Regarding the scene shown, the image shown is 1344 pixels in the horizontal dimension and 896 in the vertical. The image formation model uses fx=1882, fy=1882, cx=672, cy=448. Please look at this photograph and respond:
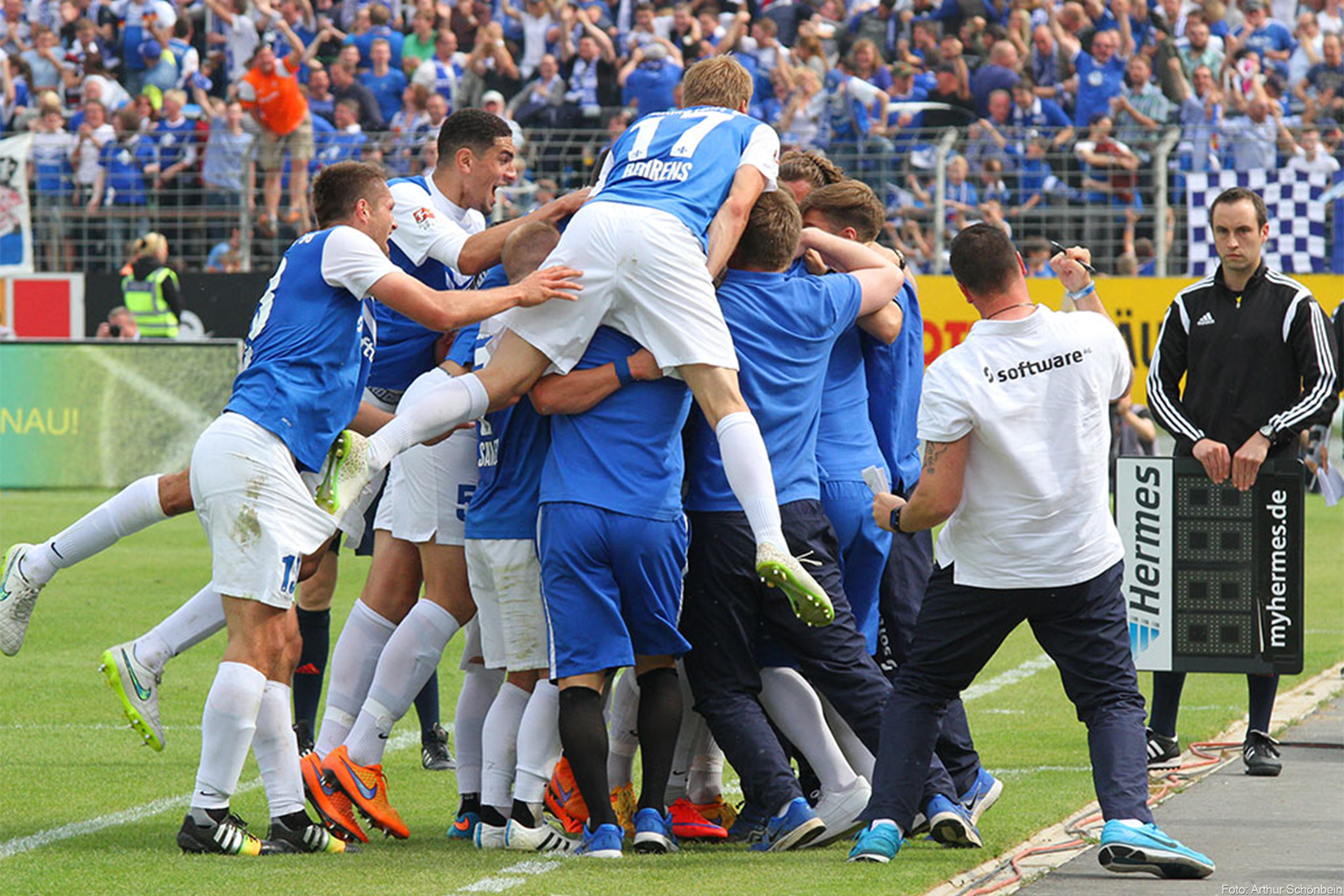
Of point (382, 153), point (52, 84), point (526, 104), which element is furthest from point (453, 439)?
point (52, 84)

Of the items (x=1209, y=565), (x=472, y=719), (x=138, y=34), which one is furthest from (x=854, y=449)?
(x=138, y=34)

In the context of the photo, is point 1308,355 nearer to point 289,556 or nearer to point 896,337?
point 896,337

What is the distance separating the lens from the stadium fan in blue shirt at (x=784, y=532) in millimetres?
5602

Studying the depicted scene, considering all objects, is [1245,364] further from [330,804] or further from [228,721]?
[228,721]

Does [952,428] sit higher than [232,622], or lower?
higher

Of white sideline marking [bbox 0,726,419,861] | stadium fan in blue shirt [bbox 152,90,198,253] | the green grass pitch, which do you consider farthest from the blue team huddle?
stadium fan in blue shirt [bbox 152,90,198,253]

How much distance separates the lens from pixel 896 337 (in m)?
6.13

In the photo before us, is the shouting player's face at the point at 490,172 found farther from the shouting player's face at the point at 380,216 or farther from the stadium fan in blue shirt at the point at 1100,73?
the stadium fan in blue shirt at the point at 1100,73

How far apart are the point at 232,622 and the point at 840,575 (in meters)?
1.85

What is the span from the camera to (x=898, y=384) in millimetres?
6332

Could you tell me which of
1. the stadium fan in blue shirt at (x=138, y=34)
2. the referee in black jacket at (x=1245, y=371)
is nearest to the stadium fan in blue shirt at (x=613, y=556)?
the referee in black jacket at (x=1245, y=371)

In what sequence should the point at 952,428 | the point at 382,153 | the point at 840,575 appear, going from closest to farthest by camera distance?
the point at 952,428
the point at 840,575
the point at 382,153

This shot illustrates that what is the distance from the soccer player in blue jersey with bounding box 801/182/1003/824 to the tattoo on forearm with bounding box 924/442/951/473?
2.60ft

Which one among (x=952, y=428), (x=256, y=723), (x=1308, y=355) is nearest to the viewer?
(x=952, y=428)
